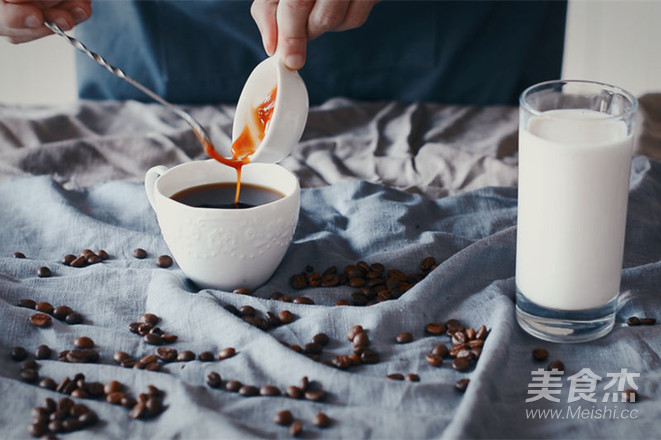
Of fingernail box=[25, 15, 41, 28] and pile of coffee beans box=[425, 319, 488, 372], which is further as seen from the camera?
fingernail box=[25, 15, 41, 28]

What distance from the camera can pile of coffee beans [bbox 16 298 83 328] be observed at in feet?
4.25

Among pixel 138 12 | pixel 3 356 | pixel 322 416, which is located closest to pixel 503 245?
pixel 322 416

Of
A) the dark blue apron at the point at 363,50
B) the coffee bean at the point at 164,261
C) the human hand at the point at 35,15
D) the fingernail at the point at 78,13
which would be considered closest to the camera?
the coffee bean at the point at 164,261

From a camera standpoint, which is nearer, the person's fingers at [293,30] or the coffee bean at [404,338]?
the coffee bean at [404,338]

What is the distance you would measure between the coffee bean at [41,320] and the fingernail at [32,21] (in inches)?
25.3

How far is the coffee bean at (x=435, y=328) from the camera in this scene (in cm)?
129

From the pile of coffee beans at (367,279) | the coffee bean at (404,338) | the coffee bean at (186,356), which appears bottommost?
the pile of coffee beans at (367,279)

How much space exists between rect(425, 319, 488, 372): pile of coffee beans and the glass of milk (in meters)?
0.09

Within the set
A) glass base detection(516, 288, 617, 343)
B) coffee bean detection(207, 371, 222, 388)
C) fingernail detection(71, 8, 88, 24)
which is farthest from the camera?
fingernail detection(71, 8, 88, 24)

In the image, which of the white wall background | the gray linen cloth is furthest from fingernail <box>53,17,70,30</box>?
the white wall background

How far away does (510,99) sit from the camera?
7.63 ft

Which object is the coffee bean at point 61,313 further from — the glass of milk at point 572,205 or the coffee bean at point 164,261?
the glass of milk at point 572,205

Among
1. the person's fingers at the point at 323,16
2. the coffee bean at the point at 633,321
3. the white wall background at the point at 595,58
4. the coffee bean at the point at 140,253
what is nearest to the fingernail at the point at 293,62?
the person's fingers at the point at 323,16

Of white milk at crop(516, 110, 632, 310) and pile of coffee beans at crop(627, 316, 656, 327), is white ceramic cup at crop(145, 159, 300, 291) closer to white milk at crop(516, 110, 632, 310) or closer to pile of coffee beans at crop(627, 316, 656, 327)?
white milk at crop(516, 110, 632, 310)
